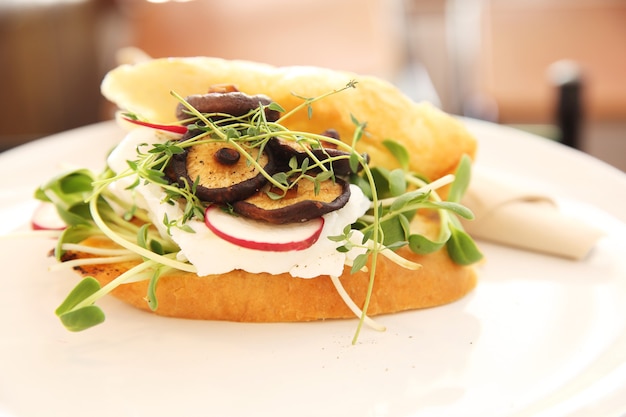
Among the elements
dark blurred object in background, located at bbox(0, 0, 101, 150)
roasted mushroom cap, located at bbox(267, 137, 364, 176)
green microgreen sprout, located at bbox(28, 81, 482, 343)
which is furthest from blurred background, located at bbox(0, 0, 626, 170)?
roasted mushroom cap, located at bbox(267, 137, 364, 176)

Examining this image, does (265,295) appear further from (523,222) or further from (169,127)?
(523,222)

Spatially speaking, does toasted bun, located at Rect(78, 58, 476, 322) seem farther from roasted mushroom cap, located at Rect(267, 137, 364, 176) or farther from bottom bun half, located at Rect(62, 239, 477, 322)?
roasted mushroom cap, located at Rect(267, 137, 364, 176)

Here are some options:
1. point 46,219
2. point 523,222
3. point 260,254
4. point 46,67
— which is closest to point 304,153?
point 260,254

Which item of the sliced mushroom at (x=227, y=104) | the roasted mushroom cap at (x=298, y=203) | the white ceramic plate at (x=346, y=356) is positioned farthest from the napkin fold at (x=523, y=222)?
the sliced mushroom at (x=227, y=104)

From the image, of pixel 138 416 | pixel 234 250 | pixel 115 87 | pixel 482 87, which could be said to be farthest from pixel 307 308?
pixel 482 87

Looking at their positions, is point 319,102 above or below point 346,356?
above

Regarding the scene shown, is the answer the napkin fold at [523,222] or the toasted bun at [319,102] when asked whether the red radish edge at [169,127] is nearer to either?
the toasted bun at [319,102]

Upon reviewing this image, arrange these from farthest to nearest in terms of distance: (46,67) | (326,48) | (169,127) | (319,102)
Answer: (46,67) → (326,48) → (319,102) → (169,127)
